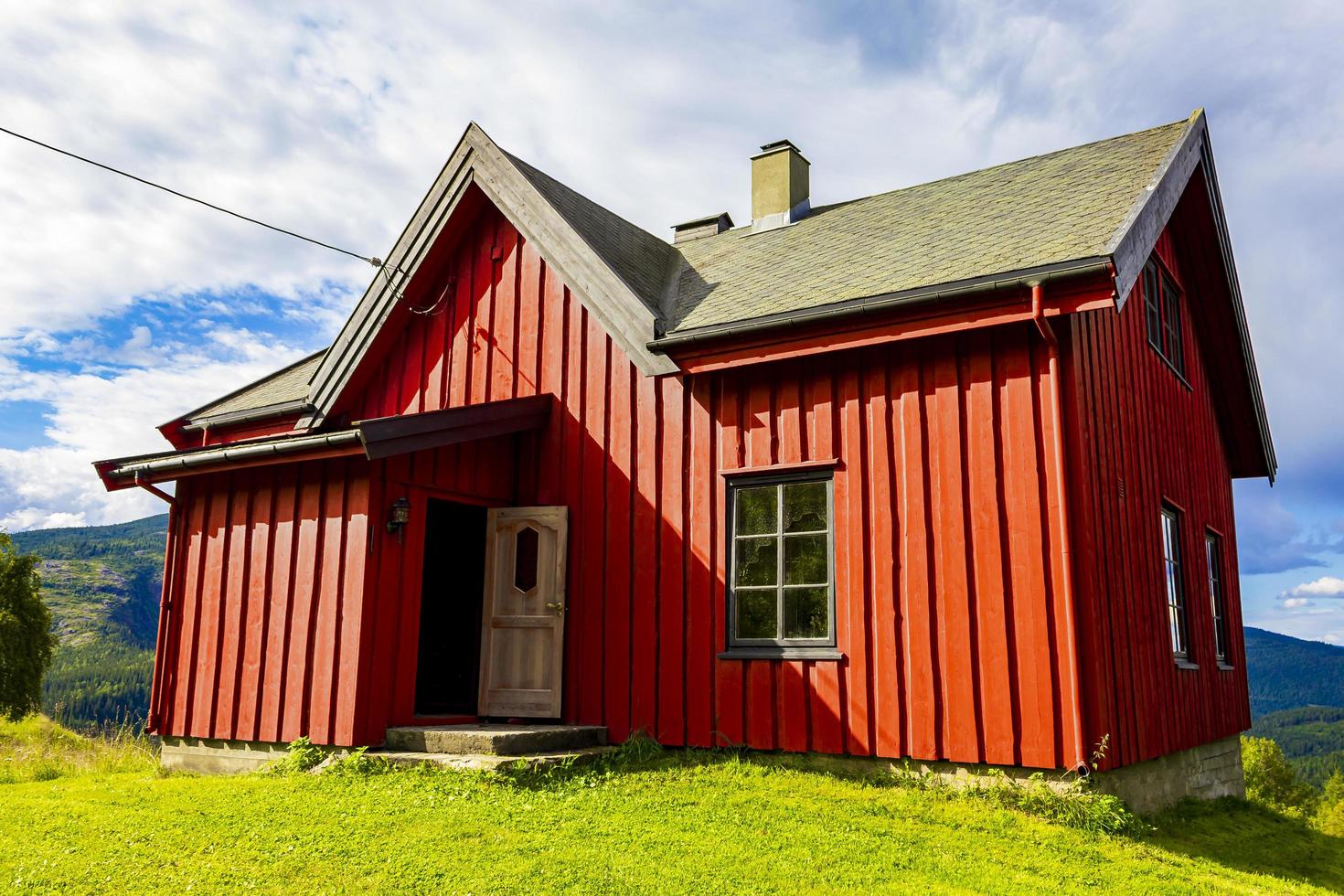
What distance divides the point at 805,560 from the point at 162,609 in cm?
695

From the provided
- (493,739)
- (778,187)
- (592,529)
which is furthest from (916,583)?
(778,187)

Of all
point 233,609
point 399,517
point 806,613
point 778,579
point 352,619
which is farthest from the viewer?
point 233,609

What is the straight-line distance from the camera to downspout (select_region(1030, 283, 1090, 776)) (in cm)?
727

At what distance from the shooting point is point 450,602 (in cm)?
1312

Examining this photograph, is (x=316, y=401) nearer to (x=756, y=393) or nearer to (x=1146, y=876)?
(x=756, y=393)

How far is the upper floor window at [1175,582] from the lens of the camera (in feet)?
34.0

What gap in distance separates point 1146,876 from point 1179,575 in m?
5.58

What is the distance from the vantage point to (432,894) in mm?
5328

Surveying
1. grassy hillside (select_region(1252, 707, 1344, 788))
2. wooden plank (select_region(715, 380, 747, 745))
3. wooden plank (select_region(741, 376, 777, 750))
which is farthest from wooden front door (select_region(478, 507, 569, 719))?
grassy hillside (select_region(1252, 707, 1344, 788))

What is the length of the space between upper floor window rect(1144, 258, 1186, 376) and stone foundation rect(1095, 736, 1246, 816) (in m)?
4.42

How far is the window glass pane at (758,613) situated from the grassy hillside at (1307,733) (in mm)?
133626

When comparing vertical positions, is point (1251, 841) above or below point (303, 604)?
below

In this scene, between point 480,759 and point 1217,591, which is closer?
point 480,759

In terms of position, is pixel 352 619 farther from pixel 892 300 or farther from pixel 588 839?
pixel 892 300
